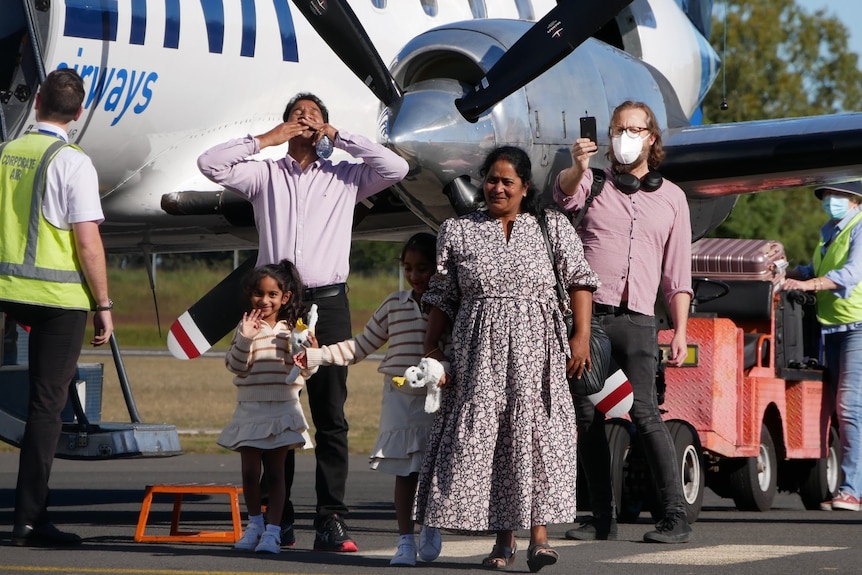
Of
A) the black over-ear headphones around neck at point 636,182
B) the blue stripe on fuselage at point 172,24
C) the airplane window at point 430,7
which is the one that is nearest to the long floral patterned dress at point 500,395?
the black over-ear headphones around neck at point 636,182

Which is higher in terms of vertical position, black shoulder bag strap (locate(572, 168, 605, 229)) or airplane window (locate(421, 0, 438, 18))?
airplane window (locate(421, 0, 438, 18))

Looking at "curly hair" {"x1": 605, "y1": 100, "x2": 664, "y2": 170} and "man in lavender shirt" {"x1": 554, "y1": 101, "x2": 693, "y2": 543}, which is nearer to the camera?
"man in lavender shirt" {"x1": 554, "y1": 101, "x2": 693, "y2": 543}

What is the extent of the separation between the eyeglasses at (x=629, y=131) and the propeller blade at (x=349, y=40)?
225 centimetres

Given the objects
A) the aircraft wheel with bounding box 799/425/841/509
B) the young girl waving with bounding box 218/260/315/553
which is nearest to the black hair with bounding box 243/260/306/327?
the young girl waving with bounding box 218/260/315/553

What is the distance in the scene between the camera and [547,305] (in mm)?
6133

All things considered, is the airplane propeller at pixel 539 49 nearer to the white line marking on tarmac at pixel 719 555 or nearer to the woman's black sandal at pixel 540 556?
the white line marking on tarmac at pixel 719 555

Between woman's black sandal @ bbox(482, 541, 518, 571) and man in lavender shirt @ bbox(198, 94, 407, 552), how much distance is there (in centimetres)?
86

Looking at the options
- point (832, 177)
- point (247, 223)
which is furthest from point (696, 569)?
point (247, 223)

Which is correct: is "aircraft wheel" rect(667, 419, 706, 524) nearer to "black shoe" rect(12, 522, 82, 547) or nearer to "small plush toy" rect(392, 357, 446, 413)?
"small plush toy" rect(392, 357, 446, 413)

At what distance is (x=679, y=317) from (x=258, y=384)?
2.03m

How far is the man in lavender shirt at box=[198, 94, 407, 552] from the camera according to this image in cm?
679

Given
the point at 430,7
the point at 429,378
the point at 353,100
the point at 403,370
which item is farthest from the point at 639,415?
the point at 430,7

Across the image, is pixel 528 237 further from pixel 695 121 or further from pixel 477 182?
pixel 695 121

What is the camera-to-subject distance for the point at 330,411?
22.3 feet
